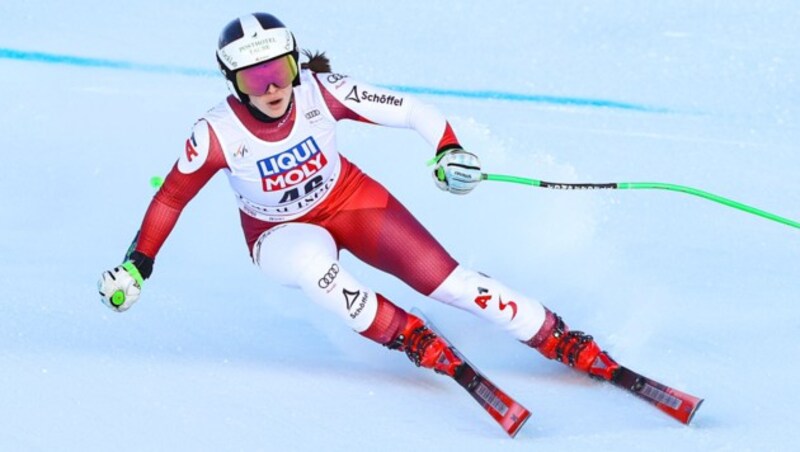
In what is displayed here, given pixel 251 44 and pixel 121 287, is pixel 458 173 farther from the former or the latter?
pixel 121 287

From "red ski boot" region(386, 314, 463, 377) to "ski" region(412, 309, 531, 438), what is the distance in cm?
3

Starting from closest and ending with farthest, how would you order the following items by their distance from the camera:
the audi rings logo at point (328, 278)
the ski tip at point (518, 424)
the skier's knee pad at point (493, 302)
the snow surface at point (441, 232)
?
1. the ski tip at point (518, 424)
2. the snow surface at point (441, 232)
3. the audi rings logo at point (328, 278)
4. the skier's knee pad at point (493, 302)

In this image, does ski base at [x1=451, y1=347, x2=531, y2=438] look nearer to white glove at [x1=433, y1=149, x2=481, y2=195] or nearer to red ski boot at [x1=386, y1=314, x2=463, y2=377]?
red ski boot at [x1=386, y1=314, x2=463, y2=377]

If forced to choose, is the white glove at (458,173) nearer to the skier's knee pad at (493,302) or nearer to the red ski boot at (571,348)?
the skier's knee pad at (493,302)

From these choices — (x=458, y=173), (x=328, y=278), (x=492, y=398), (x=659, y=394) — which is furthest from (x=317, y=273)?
(x=659, y=394)

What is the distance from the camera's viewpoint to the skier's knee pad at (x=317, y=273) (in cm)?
327

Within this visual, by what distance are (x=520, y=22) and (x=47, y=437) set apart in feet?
15.0

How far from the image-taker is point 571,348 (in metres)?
3.42

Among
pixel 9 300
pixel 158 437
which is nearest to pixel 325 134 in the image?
pixel 158 437

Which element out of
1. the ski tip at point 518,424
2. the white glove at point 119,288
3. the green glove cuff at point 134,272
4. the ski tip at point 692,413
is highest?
the ski tip at point 692,413

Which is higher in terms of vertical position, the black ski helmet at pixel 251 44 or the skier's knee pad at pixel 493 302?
the black ski helmet at pixel 251 44

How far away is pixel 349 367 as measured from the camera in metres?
3.53

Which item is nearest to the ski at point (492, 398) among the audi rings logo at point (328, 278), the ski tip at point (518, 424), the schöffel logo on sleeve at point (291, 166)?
the ski tip at point (518, 424)

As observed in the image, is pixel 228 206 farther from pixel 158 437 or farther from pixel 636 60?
pixel 636 60
